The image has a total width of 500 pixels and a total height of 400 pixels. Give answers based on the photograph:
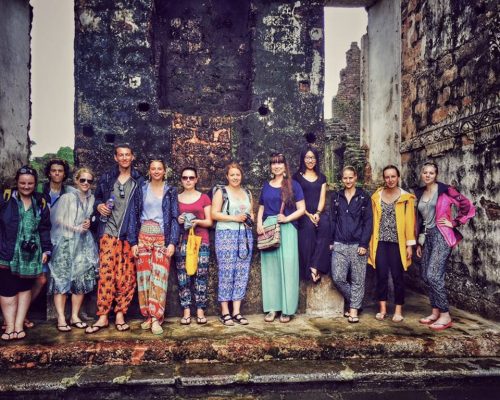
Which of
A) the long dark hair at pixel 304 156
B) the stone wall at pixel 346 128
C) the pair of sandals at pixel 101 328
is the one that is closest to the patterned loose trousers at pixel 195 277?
the pair of sandals at pixel 101 328

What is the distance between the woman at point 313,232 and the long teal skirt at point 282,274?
112 millimetres

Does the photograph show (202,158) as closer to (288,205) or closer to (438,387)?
(288,205)

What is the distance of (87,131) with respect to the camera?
603 cm

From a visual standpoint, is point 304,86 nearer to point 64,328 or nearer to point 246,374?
point 246,374

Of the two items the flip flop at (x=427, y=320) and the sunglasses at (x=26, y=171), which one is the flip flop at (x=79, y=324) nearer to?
the sunglasses at (x=26, y=171)

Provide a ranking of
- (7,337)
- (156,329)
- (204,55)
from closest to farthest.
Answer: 1. (7,337)
2. (156,329)
3. (204,55)

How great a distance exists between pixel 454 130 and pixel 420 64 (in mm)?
1523

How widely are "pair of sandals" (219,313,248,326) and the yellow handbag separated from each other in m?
0.56

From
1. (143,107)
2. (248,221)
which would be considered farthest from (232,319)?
(143,107)

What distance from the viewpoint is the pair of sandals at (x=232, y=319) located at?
3767mm

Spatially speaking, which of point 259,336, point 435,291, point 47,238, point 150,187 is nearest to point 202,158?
point 150,187

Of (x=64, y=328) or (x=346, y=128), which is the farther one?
(x=346, y=128)

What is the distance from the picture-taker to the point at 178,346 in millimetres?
3234

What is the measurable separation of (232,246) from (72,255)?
1501 millimetres
